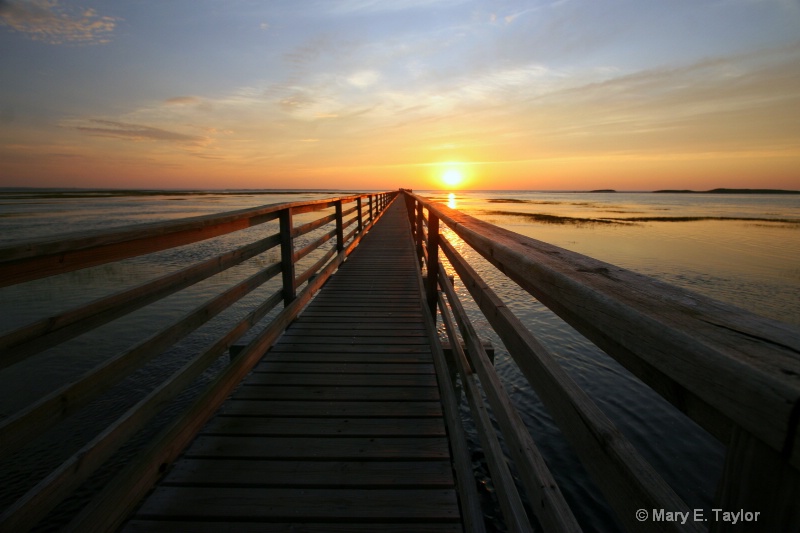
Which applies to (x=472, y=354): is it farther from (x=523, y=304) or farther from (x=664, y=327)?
(x=523, y=304)

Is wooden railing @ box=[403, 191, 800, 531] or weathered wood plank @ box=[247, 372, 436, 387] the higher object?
wooden railing @ box=[403, 191, 800, 531]

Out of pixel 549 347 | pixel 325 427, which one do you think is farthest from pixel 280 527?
pixel 549 347

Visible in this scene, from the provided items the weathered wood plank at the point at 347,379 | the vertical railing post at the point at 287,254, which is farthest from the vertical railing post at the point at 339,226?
the weathered wood plank at the point at 347,379

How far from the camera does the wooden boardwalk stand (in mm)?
1723

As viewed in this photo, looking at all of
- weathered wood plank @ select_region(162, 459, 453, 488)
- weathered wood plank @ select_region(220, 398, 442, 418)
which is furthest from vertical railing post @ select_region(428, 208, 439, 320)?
weathered wood plank @ select_region(162, 459, 453, 488)

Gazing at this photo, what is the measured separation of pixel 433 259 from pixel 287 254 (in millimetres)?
1496

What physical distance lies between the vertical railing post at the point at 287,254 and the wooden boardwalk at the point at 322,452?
0.49m

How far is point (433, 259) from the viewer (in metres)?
3.85

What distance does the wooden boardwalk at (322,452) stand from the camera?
1.72 metres

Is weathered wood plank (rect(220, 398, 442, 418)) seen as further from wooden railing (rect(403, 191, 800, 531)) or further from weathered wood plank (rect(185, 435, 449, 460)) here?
wooden railing (rect(403, 191, 800, 531))

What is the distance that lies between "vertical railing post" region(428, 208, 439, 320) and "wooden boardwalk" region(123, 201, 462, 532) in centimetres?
68

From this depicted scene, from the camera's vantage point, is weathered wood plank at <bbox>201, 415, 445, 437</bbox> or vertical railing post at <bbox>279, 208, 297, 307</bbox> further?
vertical railing post at <bbox>279, 208, 297, 307</bbox>

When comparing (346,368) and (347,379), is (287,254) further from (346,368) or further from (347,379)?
(347,379)

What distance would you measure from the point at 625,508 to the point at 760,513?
0.30 meters
